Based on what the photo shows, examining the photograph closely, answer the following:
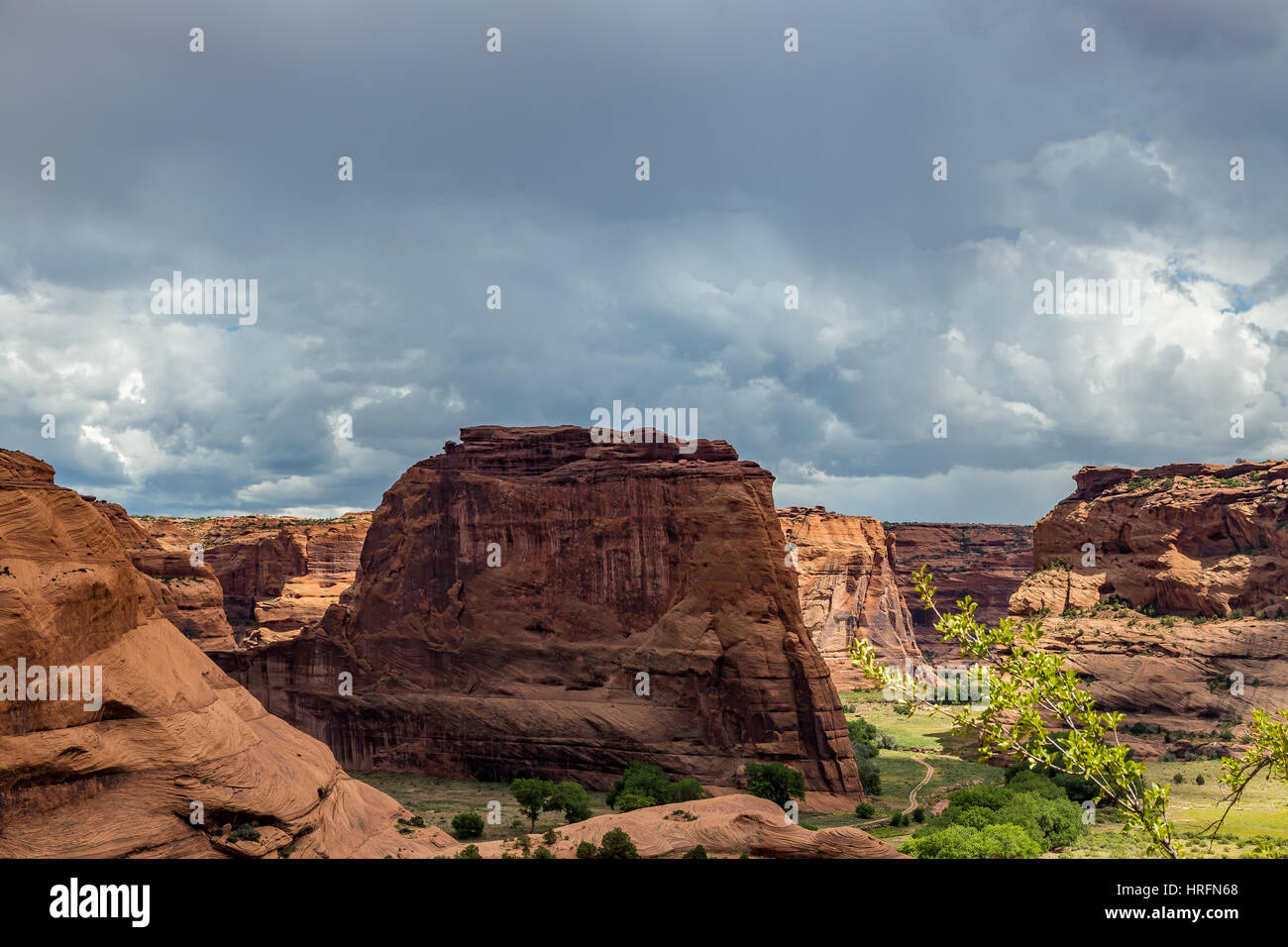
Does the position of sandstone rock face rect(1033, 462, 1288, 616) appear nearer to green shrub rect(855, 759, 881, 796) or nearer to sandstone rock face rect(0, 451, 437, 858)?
green shrub rect(855, 759, 881, 796)

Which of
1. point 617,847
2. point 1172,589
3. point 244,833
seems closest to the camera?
point 244,833

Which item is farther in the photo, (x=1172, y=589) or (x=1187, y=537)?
(x=1187, y=537)

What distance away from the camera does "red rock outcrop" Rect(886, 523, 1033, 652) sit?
151250 mm

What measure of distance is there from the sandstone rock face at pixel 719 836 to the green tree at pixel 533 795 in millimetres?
5393

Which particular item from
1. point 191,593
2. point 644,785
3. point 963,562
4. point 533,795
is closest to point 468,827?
point 533,795

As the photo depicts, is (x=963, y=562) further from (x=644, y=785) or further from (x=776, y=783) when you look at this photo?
(x=644, y=785)

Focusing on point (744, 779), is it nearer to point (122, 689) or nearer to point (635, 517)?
point (635, 517)

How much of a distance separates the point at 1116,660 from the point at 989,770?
16.7m

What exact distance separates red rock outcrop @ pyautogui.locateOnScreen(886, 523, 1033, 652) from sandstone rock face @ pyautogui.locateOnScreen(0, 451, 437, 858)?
4622 inches

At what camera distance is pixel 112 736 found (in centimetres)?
2781

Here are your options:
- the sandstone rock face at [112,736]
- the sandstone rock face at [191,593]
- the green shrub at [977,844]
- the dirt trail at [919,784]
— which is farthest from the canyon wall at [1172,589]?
the sandstone rock face at [191,593]

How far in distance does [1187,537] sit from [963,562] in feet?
266

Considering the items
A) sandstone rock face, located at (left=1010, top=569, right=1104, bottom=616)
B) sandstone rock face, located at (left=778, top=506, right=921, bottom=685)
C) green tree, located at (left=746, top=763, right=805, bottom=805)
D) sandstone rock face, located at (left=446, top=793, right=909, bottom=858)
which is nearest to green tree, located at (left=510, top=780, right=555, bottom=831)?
sandstone rock face, located at (left=446, top=793, right=909, bottom=858)
